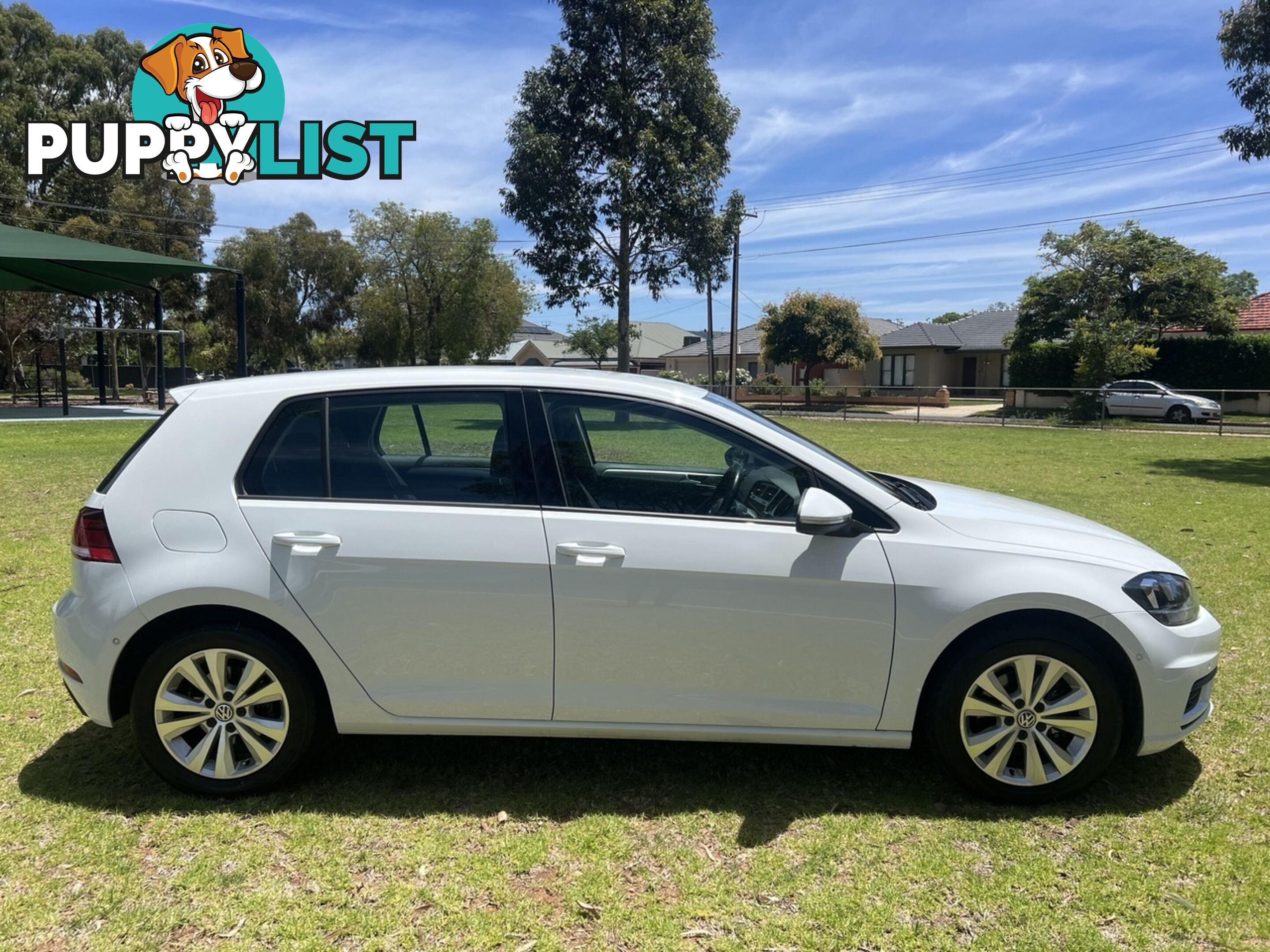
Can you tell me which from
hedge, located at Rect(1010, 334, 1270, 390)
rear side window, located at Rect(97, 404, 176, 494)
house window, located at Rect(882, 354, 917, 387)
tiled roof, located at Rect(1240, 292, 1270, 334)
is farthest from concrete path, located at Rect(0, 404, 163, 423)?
tiled roof, located at Rect(1240, 292, 1270, 334)

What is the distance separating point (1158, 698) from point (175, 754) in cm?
381

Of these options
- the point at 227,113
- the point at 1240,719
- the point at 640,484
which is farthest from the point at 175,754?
the point at 227,113

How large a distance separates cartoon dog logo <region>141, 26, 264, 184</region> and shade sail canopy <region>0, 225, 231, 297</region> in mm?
8577

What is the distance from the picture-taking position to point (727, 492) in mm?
3416

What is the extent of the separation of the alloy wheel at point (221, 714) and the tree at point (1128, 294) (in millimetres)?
32925

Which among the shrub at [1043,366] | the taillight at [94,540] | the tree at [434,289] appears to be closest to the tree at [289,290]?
the tree at [434,289]

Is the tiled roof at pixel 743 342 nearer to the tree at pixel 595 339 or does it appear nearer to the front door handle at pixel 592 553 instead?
the tree at pixel 595 339

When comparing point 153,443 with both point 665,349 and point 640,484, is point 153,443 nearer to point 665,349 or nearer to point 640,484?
point 640,484

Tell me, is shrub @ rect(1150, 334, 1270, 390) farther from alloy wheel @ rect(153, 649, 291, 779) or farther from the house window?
alloy wheel @ rect(153, 649, 291, 779)

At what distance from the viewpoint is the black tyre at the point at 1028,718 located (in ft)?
10.2

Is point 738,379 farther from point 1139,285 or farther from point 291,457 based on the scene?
point 291,457

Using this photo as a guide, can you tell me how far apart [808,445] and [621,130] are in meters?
25.1

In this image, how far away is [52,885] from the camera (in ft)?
8.97

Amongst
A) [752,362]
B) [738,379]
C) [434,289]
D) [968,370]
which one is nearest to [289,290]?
[434,289]
